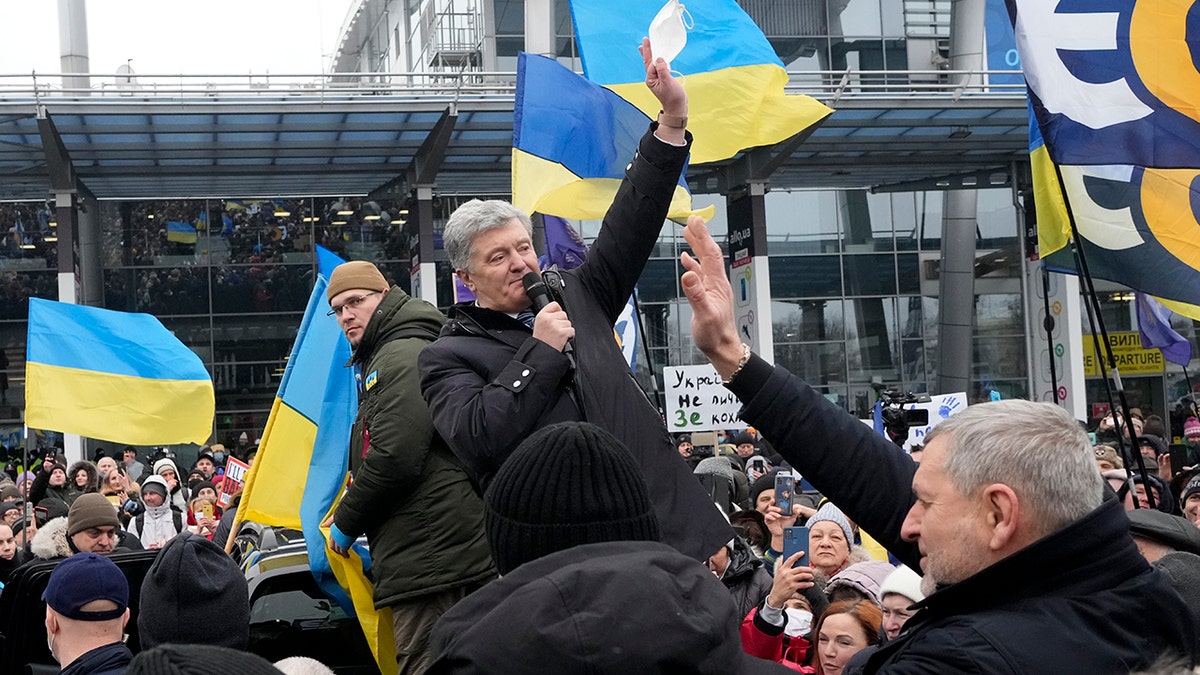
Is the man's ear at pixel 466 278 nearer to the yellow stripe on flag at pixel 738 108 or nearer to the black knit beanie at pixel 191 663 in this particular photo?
the black knit beanie at pixel 191 663

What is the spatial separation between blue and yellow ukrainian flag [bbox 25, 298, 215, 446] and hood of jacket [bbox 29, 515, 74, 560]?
64.2 inches

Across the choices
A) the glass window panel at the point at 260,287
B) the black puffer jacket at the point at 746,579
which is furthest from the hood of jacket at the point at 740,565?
the glass window panel at the point at 260,287

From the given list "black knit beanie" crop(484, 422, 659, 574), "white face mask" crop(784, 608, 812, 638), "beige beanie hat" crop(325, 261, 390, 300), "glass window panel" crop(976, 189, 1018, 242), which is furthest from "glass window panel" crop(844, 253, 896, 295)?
"black knit beanie" crop(484, 422, 659, 574)

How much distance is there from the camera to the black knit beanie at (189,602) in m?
3.78

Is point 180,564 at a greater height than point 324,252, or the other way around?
point 324,252

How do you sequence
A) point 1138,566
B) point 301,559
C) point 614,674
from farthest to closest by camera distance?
point 301,559, point 1138,566, point 614,674

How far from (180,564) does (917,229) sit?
31.5 m

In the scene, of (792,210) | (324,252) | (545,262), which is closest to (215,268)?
(792,210)

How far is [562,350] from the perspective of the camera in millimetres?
3576

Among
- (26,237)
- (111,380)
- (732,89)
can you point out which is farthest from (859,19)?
(732,89)

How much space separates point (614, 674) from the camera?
5.75ft

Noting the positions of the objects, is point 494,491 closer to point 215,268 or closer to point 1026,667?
point 1026,667

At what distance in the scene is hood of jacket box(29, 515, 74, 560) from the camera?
7.47 metres

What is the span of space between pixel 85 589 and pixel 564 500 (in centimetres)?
243
